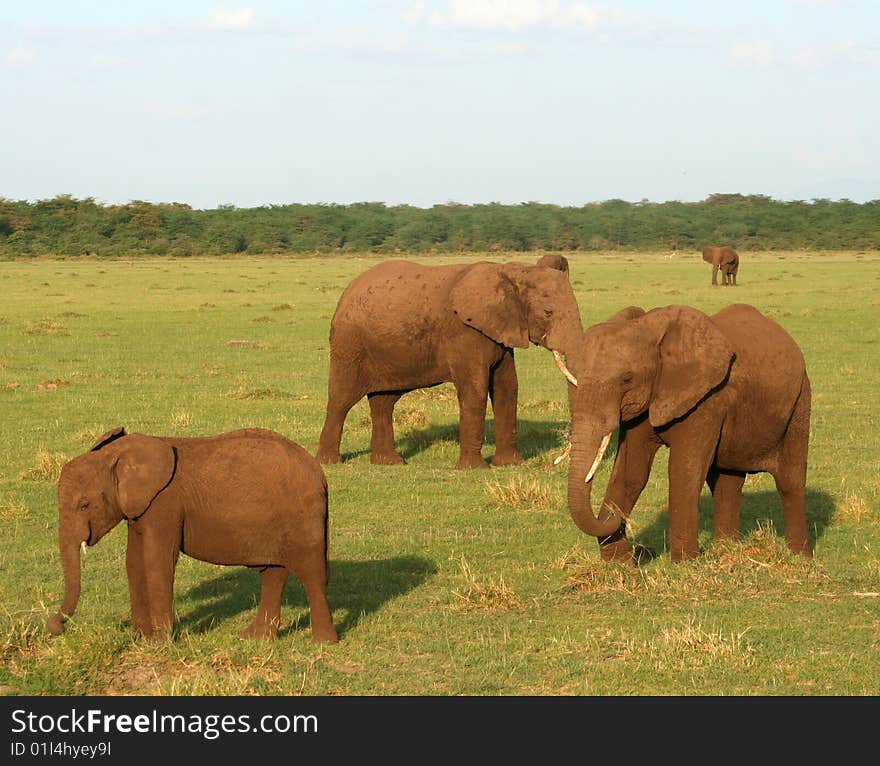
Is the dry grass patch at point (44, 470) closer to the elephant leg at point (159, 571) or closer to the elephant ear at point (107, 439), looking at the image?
the elephant ear at point (107, 439)

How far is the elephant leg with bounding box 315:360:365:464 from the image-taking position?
47.0 ft

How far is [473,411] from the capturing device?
13.7m

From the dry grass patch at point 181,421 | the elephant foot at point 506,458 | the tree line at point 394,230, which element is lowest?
the tree line at point 394,230

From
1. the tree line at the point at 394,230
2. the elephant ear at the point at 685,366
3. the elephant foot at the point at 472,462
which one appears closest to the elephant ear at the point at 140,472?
the elephant ear at the point at 685,366

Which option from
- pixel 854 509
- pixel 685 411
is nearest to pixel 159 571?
pixel 685 411

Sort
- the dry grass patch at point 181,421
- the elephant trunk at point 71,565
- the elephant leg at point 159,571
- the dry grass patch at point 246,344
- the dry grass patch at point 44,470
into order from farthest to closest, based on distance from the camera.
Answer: the dry grass patch at point 246,344
the dry grass patch at point 181,421
the dry grass patch at point 44,470
the elephant leg at point 159,571
the elephant trunk at point 71,565

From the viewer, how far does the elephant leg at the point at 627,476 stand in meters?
9.38

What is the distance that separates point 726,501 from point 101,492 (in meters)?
4.91

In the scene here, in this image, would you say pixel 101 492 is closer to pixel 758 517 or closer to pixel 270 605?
pixel 270 605

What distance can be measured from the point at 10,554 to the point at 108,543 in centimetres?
77

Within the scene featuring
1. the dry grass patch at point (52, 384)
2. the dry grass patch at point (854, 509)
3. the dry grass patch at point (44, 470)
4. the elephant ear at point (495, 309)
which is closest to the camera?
the dry grass patch at point (854, 509)

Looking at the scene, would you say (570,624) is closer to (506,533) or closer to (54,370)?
(506,533)

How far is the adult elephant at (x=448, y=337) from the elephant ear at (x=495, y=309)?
10 mm
